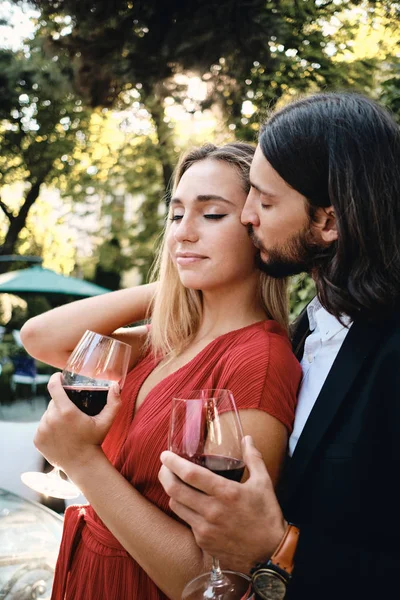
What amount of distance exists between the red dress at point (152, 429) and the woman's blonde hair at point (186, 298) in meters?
0.21

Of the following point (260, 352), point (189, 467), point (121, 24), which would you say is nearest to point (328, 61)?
point (121, 24)

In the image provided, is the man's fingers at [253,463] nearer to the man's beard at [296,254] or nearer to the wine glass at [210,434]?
the wine glass at [210,434]

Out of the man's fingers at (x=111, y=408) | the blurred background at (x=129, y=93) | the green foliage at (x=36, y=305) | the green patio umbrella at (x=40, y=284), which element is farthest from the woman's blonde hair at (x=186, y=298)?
the green foliage at (x=36, y=305)

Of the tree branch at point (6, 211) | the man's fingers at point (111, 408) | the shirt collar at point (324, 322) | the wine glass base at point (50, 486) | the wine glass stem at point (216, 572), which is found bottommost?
the wine glass base at point (50, 486)

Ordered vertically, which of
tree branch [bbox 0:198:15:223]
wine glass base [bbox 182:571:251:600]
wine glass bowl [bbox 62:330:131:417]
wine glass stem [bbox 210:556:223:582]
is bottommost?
wine glass base [bbox 182:571:251:600]

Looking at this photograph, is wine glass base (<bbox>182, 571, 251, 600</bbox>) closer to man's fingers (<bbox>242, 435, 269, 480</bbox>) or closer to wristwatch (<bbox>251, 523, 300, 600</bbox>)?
wristwatch (<bbox>251, 523, 300, 600</bbox>)

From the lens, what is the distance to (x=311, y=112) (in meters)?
1.81

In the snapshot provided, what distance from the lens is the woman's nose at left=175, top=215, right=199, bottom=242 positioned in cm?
202

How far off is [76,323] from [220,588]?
4.13 feet

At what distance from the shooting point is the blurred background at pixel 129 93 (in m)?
3.47

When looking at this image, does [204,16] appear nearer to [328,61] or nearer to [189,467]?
[328,61]

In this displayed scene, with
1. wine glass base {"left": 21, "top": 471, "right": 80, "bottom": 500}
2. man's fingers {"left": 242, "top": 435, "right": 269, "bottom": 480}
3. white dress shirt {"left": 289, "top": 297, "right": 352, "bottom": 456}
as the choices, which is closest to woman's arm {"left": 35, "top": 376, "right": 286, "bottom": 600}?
white dress shirt {"left": 289, "top": 297, "right": 352, "bottom": 456}

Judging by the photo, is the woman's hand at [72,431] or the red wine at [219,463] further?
the woman's hand at [72,431]

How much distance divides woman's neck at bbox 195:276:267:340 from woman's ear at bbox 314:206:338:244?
0.43 metres
